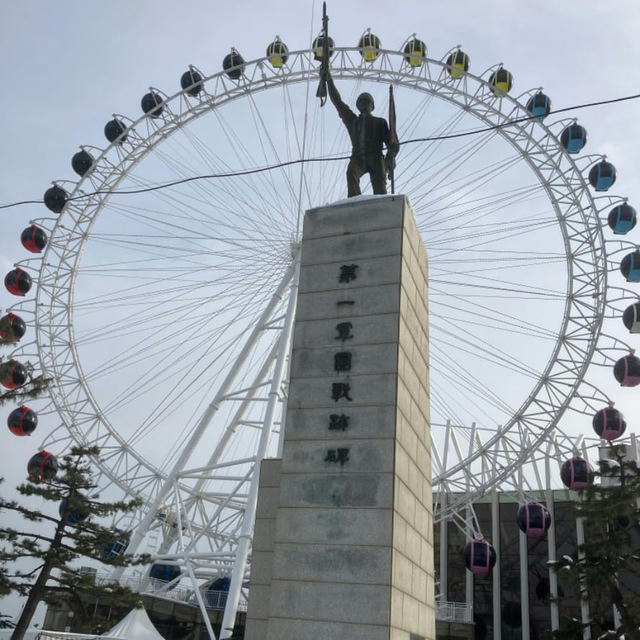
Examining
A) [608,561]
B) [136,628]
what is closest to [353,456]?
[608,561]

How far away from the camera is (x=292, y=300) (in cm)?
2691

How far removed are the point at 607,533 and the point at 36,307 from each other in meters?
26.4

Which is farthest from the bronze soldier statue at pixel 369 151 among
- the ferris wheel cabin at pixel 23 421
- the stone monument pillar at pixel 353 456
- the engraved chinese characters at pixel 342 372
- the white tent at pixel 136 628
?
the ferris wheel cabin at pixel 23 421

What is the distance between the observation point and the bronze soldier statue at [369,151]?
18078 millimetres

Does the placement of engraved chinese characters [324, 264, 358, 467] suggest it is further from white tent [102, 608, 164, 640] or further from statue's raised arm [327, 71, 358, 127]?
white tent [102, 608, 164, 640]

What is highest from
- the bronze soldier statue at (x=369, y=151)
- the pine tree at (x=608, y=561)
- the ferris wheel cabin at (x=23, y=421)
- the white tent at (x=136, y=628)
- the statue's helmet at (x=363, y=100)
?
the statue's helmet at (x=363, y=100)

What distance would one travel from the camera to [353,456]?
13.5 meters

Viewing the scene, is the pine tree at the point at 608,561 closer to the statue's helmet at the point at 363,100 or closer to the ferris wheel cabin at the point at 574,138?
the statue's helmet at the point at 363,100

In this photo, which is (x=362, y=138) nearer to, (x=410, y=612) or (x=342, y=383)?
(x=342, y=383)

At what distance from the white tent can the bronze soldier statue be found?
15.5 meters

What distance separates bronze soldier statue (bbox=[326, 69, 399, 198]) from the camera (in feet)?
59.3

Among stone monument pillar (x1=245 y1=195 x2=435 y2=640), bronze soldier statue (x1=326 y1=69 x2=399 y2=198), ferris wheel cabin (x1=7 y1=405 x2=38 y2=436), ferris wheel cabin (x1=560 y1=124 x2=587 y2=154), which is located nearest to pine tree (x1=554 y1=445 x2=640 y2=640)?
stone monument pillar (x1=245 y1=195 x2=435 y2=640)

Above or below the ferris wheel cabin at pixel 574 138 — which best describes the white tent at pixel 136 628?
below

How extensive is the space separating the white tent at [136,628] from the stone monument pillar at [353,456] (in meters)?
12.2
